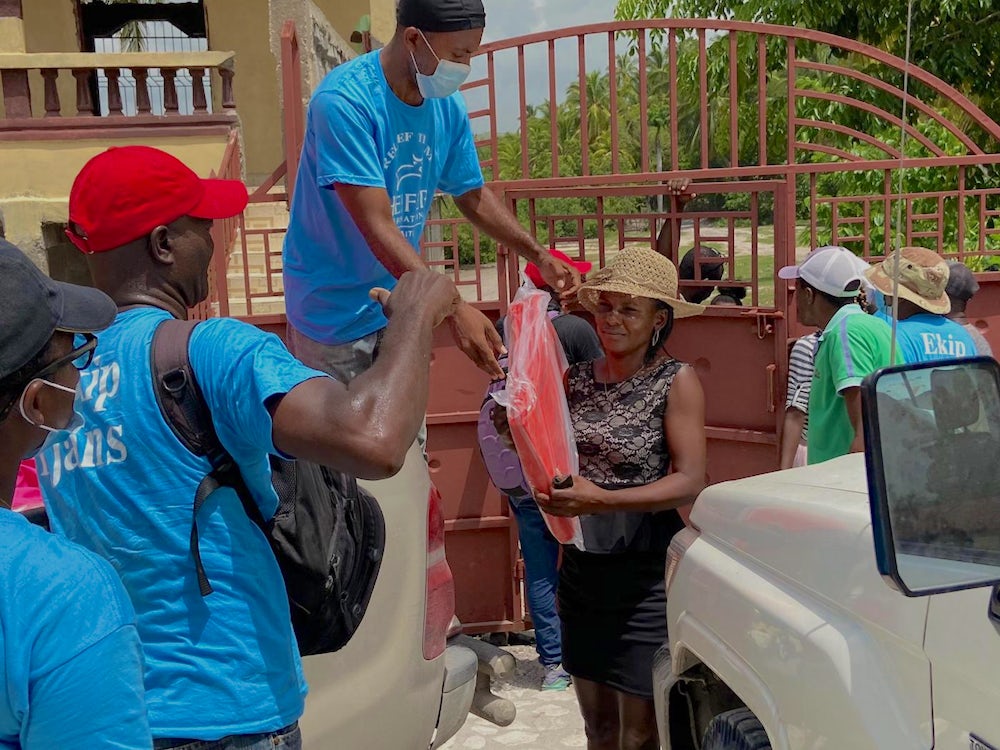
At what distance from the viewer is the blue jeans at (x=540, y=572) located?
5039mm

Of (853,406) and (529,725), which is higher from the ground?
(853,406)

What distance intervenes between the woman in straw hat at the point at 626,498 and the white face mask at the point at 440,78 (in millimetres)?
743

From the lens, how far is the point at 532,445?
3.23 metres

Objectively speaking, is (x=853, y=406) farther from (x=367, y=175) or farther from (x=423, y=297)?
(x=423, y=297)

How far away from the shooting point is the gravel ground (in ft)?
15.3

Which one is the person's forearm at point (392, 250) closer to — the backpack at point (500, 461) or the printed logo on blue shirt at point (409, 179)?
the printed logo on blue shirt at point (409, 179)

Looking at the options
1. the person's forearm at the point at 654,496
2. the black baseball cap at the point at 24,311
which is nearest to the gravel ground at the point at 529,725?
the person's forearm at the point at 654,496

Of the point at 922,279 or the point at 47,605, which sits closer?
the point at 47,605

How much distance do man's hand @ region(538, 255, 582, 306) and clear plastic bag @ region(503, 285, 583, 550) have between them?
0.38m

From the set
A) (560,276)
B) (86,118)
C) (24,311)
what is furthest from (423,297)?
(86,118)

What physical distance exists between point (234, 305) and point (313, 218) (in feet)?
17.0

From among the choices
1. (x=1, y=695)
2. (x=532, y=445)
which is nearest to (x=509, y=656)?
(x=532, y=445)

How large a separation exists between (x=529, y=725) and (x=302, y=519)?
10.4ft

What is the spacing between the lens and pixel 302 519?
1959mm
